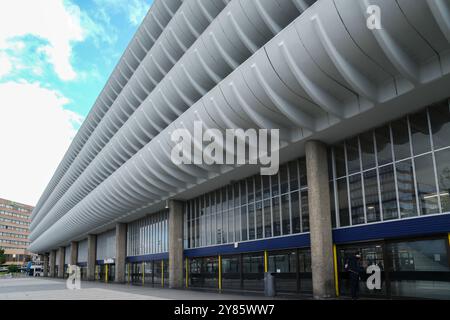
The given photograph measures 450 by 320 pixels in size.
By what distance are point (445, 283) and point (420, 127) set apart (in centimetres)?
522

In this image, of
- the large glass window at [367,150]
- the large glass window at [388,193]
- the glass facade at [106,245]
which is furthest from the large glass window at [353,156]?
the glass facade at [106,245]

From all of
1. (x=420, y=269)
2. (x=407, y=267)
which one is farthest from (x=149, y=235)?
(x=420, y=269)

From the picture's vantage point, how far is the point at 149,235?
118 feet

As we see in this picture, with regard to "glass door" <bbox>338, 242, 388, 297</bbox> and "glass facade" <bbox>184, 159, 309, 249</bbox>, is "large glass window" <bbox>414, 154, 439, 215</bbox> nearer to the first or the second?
"glass door" <bbox>338, 242, 388, 297</bbox>

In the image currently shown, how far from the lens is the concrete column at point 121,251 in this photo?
39.7 meters

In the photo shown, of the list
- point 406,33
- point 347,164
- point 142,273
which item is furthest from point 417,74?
point 142,273

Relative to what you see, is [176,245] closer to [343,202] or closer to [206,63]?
[206,63]

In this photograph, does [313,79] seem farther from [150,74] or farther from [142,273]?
[142,273]

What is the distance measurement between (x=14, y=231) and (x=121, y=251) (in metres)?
139

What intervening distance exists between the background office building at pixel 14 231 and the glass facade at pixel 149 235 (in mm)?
133640

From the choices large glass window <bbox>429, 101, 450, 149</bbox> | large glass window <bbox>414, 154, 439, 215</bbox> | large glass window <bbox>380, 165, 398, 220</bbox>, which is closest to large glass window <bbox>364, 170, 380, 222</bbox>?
large glass window <bbox>380, 165, 398, 220</bbox>

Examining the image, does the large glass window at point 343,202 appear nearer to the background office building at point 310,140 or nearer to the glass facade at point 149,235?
the background office building at point 310,140

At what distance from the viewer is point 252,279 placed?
72.2 ft

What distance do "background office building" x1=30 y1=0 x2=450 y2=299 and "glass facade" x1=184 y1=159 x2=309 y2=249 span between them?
8 cm
